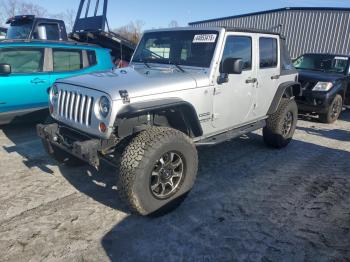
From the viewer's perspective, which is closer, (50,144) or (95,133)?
(95,133)

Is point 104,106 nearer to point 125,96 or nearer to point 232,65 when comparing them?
point 125,96

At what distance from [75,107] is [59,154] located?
108 centimetres

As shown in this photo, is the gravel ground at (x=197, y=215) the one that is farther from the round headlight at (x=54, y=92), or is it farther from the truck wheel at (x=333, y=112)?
the truck wheel at (x=333, y=112)

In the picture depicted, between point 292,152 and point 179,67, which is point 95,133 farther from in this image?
point 292,152

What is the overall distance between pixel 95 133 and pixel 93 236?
0.97 meters

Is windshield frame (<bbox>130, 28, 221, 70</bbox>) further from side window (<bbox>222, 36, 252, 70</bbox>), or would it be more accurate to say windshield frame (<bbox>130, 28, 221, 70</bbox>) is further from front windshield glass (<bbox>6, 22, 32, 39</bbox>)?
front windshield glass (<bbox>6, 22, 32, 39</bbox>)

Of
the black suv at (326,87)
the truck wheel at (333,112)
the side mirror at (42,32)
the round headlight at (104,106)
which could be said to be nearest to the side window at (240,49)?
the round headlight at (104,106)

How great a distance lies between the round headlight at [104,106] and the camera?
123 inches

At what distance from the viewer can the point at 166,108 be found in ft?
11.3

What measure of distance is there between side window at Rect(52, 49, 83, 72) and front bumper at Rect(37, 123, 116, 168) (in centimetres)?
273

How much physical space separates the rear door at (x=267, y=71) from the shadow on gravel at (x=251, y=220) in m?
0.93

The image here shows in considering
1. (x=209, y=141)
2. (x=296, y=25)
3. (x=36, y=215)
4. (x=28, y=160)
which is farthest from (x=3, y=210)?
(x=296, y=25)

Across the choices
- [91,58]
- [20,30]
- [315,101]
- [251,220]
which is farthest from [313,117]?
[20,30]

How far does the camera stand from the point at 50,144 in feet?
12.7
